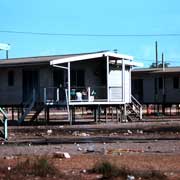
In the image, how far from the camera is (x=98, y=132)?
106 ft

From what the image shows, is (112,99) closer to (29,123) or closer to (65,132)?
(29,123)

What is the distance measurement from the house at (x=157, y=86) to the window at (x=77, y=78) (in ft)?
48.7

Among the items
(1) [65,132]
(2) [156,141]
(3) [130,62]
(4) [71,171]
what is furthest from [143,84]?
(4) [71,171]

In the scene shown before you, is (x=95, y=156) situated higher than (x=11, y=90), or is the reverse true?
(x=11, y=90)

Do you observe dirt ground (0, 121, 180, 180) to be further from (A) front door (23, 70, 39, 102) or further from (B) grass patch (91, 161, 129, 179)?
(A) front door (23, 70, 39, 102)

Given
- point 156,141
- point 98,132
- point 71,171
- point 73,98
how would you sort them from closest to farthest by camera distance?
point 71,171, point 156,141, point 98,132, point 73,98

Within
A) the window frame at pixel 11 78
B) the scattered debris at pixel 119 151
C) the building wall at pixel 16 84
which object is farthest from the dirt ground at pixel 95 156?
the window frame at pixel 11 78

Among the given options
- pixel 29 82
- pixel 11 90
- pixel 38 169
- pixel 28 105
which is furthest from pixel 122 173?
pixel 11 90

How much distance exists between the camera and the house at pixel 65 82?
41.0 meters

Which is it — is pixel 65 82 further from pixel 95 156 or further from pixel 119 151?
pixel 95 156

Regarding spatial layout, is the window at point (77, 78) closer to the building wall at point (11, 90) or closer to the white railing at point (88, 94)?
the white railing at point (88, 94)

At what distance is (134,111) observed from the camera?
157 feet

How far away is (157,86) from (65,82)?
18271mm

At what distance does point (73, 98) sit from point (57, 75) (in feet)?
6.68
